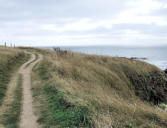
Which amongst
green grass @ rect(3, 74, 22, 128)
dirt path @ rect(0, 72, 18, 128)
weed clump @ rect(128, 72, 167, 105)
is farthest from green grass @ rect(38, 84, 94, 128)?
weed clump @ rect(128, 72, 167, 105)

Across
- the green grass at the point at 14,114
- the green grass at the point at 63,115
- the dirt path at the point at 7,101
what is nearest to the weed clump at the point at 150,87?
the green grass at the point at 63,115

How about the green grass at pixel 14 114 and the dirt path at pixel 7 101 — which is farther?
the dirt path at pixel 7 101

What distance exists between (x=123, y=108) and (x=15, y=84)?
7557 millimetres

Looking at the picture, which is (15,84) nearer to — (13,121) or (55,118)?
(13,121)

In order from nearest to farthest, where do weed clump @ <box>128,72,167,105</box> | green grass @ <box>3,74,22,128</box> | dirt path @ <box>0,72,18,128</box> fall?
green grass @ <box>3,74,22,128</box>
dirt path @ <box>0,72,18,128</box>
weed clump @ <box>128,72,167,105</box>

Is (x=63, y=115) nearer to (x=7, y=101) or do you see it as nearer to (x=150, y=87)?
(x=7, y=101)

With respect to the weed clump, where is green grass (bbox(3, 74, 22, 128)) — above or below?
above

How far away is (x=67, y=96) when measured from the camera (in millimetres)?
7320

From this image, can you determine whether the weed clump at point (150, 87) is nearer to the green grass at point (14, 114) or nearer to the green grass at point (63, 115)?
the green grass at point (63, 115)

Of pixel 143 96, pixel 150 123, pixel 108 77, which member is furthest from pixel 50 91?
pixel 143 96

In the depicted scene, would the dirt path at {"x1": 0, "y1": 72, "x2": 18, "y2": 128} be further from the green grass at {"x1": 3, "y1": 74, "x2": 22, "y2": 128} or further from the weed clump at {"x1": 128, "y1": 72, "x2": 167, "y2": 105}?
the weed clump at {"x1": 128, "y1": 72, "x2": 167, "y2": 105}

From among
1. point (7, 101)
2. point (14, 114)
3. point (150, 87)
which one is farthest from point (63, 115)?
point (150, 87)

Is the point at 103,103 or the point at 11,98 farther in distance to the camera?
the point at 11,98

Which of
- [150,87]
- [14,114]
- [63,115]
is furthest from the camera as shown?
[150,87]
